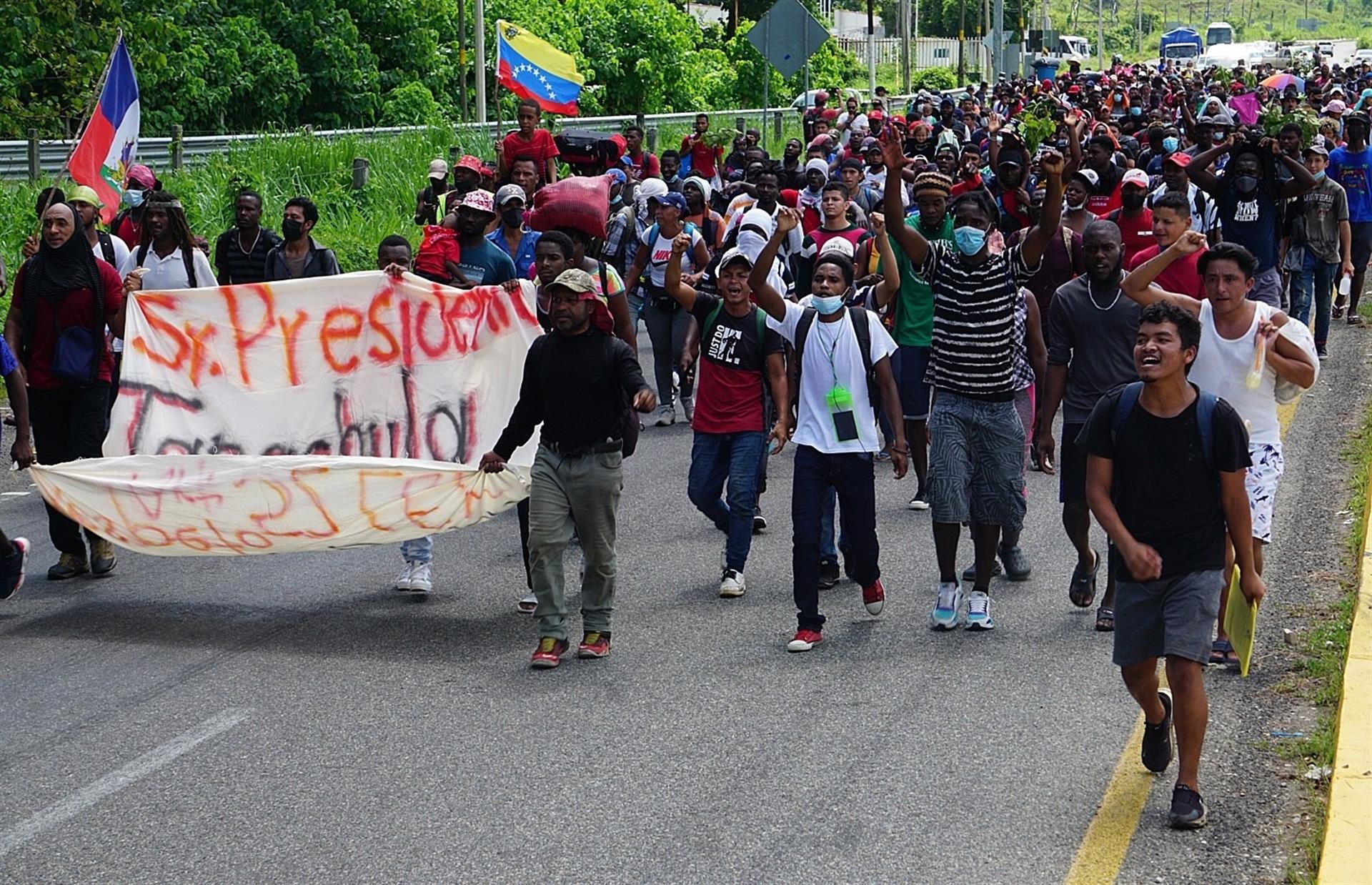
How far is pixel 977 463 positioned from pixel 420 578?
8.64 ft

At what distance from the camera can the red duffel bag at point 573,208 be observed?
880 centimetres

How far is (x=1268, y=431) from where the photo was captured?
23.0ft

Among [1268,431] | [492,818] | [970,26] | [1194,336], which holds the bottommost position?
[492,818]

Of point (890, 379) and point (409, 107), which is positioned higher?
point (409, 107)

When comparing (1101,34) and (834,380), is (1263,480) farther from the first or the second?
(1101,34)

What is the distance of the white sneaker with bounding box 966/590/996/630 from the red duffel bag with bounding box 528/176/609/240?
2.58 m

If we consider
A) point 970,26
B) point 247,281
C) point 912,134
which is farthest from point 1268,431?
point 970,26

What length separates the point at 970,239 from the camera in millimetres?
7793

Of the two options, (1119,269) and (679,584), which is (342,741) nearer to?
(679,584)

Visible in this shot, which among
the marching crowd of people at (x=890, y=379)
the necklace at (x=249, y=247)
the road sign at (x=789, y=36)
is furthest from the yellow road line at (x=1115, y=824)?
the road sign at (x=789, y=36)

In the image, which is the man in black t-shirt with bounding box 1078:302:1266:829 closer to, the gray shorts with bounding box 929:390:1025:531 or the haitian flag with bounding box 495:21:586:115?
the gray shorts with bounding box 929:390:1025:531

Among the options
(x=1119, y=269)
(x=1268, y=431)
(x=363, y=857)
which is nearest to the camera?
(x=363, y=857)

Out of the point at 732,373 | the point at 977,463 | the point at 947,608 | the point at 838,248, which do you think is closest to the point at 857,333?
the point at 838,248

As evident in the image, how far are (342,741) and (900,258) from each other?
16.3 ft
